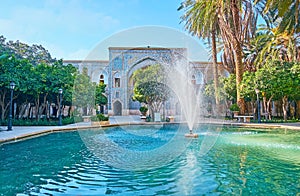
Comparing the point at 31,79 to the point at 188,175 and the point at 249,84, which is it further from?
the point at 249,84

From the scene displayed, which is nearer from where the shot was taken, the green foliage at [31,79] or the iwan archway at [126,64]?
the green foliage at [31,79]

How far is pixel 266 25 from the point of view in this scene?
70.9 feet

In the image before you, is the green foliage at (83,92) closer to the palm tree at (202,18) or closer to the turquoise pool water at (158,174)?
the palm tree at (202,18)

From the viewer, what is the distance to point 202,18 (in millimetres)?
18688

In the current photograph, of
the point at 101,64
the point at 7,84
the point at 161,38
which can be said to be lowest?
the point at 7,84

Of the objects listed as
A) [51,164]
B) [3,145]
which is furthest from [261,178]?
[3,145]

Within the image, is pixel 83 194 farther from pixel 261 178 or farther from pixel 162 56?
pixel 162 56

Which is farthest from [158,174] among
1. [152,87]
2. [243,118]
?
[152,87]

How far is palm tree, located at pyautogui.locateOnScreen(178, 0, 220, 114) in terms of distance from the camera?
17.7 meters

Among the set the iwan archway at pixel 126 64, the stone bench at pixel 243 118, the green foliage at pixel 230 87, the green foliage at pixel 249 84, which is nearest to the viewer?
the green foliage at pixel 249 84

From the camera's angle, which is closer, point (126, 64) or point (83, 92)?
point (83, 92)

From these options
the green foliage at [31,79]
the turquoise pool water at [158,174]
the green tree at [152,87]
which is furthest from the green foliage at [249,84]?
the green foliage at [31,79]

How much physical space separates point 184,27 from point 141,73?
5649 mm

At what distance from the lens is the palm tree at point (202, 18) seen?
17719 millimetres
